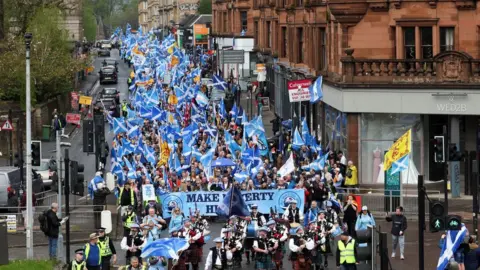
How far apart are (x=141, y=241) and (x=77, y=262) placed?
2.85 meters

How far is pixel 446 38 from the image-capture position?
45.9m

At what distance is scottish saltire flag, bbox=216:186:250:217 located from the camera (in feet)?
109

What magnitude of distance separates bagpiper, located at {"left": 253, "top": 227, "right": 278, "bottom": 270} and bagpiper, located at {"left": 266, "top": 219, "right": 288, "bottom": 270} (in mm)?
74

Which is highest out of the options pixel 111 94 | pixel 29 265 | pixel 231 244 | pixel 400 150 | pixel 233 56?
pixel 233 56

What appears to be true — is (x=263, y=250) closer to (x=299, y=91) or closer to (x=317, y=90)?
(x=317, y=90)

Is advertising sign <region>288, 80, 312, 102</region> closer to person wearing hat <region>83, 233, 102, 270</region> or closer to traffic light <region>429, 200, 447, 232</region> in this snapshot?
person wearing hat <region>83, 233, 102, 270</region>

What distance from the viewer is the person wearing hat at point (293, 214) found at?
111 feet

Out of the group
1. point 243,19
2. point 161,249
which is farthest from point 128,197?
point 243,19

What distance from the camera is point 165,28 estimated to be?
184 meters

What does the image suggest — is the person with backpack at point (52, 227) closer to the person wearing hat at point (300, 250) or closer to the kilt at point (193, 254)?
the kilt at point (193, 254)

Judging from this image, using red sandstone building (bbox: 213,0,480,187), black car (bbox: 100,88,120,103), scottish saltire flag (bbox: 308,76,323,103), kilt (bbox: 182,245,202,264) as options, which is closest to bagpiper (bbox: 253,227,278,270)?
kilt (bbox: 182,245,202,264)

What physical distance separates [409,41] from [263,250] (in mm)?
16999

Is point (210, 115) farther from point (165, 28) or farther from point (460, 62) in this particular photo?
point (165, 28)

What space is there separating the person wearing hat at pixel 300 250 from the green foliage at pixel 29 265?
5.64 metres
